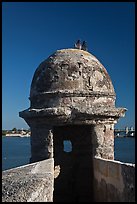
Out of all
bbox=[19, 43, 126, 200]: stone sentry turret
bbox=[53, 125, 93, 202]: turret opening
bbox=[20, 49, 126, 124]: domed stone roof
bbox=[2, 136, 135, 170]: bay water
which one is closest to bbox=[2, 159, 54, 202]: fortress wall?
bbox=[19, 43, 126, 200]: stone sentry turret

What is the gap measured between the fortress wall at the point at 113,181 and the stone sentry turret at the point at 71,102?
0.54 metres

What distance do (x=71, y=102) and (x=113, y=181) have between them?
2148 mm

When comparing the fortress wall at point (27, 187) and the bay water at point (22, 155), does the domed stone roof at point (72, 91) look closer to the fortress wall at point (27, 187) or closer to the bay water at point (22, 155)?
the fortress wall at point (27, 187)

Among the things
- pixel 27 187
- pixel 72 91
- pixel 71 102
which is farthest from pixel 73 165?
pixel 27 187

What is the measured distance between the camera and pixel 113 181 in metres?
5.81

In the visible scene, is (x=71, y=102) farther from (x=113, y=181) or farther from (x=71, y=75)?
(x=113, y=181)

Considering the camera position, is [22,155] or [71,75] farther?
[22,155]

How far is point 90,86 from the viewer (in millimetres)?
7445

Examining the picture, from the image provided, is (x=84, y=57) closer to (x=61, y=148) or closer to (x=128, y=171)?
(x=61, y=148)

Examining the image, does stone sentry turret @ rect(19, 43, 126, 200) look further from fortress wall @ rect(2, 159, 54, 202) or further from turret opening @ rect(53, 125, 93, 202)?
fortress wall @ rect(2, 159, 54, 202)

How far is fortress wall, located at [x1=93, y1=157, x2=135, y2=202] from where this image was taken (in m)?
4.80

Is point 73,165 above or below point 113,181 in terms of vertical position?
below

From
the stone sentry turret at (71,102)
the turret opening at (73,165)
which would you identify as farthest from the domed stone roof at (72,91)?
the turret opening at (73,165)

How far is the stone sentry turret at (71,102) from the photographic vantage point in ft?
23.2
